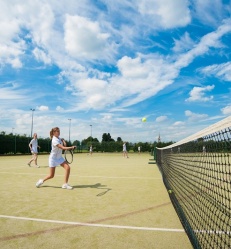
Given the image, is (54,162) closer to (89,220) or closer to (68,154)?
(68,154)

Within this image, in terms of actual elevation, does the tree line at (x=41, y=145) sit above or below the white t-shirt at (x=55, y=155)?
above

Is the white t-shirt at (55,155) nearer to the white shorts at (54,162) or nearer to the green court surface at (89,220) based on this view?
the white shorts at (54,162)

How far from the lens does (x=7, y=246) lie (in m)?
3.38

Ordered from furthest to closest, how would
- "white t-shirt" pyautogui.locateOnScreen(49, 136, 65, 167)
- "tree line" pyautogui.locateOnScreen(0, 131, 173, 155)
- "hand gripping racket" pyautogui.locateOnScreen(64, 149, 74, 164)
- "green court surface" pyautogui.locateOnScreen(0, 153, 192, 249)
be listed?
"tree line" pyautogui.locateOnScreen(0, 131, 173, 155) → "hand gripping racket" pyautogui.locateOnScreen(64, 149, 74, 164) → "white t-shirt" pyautogui.locateOnScreen(49, 136, 65, 167) → "green court surface" pyautogui.locateOnScreen(0, 153, 192, 249)

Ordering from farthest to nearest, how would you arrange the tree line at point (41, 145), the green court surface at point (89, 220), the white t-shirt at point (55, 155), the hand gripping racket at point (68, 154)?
the tree line at point (41, 145), the hand gripping racket at point (68, 154), the white t-shirt at point (55, 155), the green court surface at point (89, 220)

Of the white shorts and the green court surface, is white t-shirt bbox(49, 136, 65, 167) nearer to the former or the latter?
the white shorts

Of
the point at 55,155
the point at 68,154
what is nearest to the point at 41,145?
the point at 68,154

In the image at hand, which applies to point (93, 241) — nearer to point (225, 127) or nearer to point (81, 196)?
point (225, 127)

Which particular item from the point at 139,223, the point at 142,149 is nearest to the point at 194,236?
the point at 139,223

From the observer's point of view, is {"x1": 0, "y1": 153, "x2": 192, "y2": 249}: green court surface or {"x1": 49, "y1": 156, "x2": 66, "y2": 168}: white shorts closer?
{"x1": 0, "y1": 153, "x2": 192, "y2": 249}: green court surface

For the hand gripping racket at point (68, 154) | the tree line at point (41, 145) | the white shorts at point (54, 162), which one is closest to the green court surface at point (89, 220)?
the white shorts at point (54, 162)

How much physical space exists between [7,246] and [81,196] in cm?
322

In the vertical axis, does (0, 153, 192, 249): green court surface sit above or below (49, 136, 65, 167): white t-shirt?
below

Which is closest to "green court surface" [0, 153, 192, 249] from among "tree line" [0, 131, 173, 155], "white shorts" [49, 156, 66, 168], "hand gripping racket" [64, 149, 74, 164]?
"white shorts" [49, 156, 66, 168]
